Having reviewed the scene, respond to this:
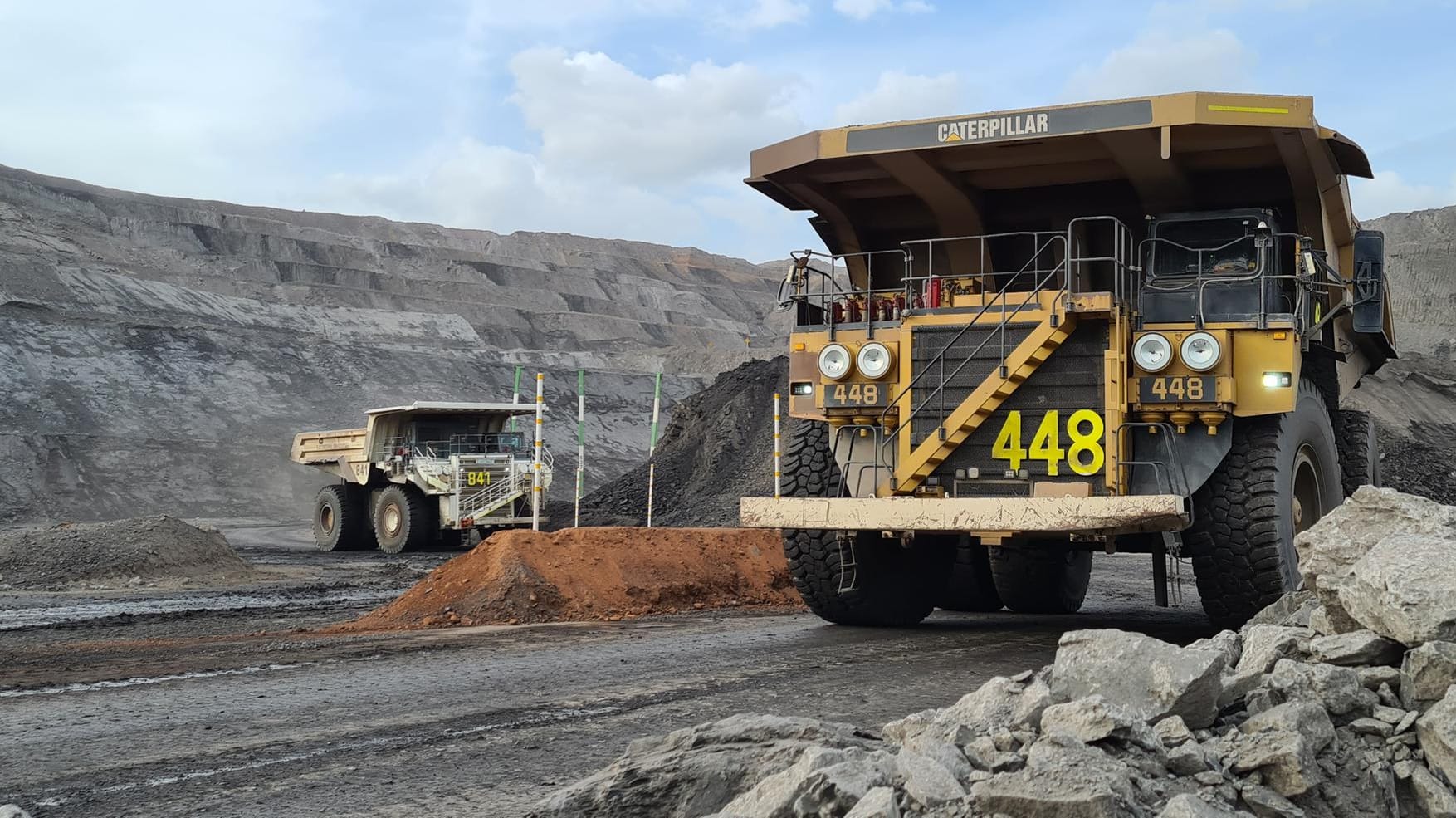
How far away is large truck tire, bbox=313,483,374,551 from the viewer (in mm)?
25641

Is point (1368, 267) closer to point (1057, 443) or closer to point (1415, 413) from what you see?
point (1057, 443)

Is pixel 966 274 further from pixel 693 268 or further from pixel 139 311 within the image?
pixel 693 268

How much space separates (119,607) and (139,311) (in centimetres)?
3964

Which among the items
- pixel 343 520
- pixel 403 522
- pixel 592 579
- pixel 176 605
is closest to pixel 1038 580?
pixel 592 579

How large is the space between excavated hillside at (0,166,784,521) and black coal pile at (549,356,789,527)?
16.1m

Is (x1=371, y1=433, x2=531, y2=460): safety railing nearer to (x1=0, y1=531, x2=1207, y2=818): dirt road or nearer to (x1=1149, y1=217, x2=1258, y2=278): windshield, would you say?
(x1=0, y1=531, x2=1207, y2=818): dirt road

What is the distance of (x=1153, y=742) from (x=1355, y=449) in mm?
7172

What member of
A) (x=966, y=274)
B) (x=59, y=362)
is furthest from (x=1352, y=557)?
(x=59, y=362)

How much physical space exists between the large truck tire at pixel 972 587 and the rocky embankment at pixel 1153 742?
6008 mm

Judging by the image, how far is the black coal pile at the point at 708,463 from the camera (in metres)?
23.8

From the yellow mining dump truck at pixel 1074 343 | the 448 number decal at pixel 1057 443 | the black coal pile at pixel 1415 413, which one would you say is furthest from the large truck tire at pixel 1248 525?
the black coal pile at pixel 1415 413

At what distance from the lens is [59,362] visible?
1650 inches

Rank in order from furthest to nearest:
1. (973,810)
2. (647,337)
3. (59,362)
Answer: (647,337), (59,362), (973,810)

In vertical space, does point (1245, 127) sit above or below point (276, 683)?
above
